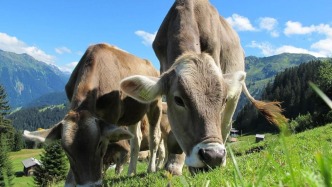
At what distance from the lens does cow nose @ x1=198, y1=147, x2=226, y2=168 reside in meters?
5.02

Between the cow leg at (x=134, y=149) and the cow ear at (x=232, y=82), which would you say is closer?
the cow ear at (x=232, y=82)

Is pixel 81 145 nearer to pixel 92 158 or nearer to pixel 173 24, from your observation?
pixel 92 158

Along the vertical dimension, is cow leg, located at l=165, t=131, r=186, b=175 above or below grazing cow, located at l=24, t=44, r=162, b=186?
below

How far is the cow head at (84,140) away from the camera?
6793 mm

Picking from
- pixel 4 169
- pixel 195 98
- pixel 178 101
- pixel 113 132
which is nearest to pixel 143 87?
pixel 178 101

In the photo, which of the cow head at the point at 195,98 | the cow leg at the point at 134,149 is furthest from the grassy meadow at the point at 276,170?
the cow leg at the point at 134,149

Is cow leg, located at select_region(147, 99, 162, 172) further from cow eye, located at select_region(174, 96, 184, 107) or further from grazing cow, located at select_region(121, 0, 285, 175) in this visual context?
cow eye, located at select_region(174, 96, 184, 107)

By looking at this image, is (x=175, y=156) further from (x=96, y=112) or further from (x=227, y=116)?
(x=96, y=112)

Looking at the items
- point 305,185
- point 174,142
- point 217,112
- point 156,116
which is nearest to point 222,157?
point 217,112

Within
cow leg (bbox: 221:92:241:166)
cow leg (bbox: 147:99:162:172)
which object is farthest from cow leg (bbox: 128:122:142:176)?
cow leg (bbox: 221:92:241:166)

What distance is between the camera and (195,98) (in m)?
5.85

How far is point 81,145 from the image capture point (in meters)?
6.91

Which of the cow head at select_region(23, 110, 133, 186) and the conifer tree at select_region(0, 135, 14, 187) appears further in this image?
the cow head at select_region(23, 110, 133, 186)

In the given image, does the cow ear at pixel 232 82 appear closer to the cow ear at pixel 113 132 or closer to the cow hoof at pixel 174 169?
the cow hoof at pixel 174 169
